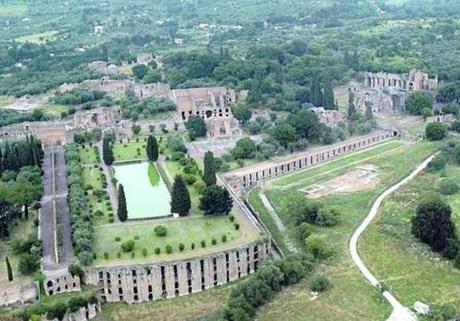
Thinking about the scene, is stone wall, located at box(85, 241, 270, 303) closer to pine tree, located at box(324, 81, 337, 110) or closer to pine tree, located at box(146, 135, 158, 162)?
pine tree, located at box(146, 135, 158, 162)

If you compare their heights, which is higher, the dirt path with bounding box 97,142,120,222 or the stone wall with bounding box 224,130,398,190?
the dirt path with bounding box 97,142,120,222

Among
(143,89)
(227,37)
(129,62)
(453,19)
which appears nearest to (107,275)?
(143,89)

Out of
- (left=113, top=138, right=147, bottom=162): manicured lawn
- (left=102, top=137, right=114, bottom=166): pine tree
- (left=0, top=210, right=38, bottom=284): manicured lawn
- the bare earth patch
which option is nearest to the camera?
(left=0, top=210, right=38, bottom=284): manicured lawn

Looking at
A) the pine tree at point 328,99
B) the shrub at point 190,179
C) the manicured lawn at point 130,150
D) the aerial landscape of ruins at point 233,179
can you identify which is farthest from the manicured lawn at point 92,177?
the pine tree at point 328,99

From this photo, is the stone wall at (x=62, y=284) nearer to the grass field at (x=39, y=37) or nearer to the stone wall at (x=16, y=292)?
the stone wall at (x=16, y=292)

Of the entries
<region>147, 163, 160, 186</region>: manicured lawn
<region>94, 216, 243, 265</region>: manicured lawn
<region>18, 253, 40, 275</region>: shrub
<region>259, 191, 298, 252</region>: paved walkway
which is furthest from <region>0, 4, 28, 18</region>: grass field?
<region>18, 253, 40, 275</region>: shrub

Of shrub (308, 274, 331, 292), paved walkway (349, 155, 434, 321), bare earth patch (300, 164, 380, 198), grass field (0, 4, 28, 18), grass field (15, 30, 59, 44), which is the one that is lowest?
bare earth patch (300, 164, 380, 198)
